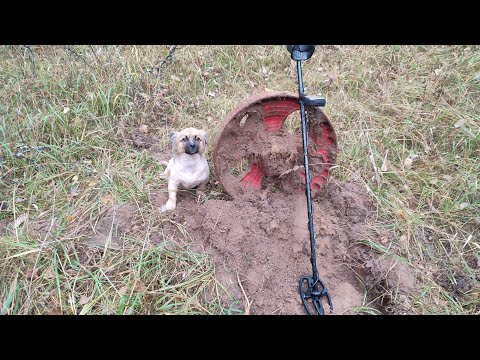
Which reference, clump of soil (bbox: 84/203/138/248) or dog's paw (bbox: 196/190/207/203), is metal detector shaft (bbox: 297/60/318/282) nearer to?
dog's paw (bbox: 196/190/207/203)

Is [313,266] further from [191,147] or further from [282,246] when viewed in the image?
[191,147]

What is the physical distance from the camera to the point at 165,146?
357 centimetres

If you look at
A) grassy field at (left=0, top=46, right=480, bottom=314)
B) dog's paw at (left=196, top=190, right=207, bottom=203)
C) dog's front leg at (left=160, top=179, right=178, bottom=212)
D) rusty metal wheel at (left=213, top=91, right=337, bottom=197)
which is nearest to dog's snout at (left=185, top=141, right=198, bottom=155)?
rusty metal wheel at (left=213, top=91, right=337, bottom=197)

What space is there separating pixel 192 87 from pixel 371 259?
2924 millimetres

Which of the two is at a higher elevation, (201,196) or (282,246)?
(201,196)

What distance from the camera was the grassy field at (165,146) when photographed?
225 centimetres

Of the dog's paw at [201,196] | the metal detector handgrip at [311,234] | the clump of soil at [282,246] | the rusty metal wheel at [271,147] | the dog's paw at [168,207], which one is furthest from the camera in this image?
the dog's paw at [201,196]

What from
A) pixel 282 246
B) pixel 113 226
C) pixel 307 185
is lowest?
pixel 282 246

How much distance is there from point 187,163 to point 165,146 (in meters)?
0.97

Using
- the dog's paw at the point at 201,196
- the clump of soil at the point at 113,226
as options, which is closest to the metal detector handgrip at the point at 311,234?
the dog's paw at the point at 201,196

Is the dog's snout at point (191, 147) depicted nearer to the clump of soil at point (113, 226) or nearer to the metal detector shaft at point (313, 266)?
the clump of soil at point (113, 226)

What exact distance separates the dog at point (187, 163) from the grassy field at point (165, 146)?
0.84 feet

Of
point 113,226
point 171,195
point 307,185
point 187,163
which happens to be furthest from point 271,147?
point 113,226

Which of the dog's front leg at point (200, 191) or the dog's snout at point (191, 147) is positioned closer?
the dog's snout at point (191, 147)
